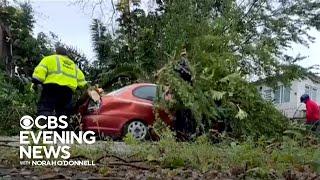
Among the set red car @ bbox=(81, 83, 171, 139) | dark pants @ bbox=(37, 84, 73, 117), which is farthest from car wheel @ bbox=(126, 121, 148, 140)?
dark pants @ bbox=(37, 84, 73, 117)

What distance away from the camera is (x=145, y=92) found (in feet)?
34.8

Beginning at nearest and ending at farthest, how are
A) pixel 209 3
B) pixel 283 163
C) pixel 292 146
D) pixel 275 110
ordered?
pixel 283 163
pixel 292 146
pixel 275 110
pixel 209 3

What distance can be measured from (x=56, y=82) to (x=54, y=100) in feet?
0.91

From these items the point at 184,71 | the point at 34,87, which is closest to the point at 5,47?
the point at 34,87

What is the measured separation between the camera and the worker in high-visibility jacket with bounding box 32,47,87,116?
29.3ft

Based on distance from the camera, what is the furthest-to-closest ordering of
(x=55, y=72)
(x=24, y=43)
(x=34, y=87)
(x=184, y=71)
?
(x=24, y=43)
(x=34, y=87)
(x=184, y=71)
(x=55, y=72)

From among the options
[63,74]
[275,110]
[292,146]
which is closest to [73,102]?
[63,74]

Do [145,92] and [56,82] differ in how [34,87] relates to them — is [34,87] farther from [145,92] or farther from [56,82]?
[56,82]

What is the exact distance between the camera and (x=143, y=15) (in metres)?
20.2

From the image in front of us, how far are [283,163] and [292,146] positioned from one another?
0.61 meters

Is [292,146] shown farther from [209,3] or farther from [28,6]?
[28,6]

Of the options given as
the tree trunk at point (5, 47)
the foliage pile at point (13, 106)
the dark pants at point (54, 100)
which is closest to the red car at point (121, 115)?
the dark pants at point (54, 100)

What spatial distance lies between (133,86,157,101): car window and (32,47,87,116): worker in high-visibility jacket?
60.9 inches

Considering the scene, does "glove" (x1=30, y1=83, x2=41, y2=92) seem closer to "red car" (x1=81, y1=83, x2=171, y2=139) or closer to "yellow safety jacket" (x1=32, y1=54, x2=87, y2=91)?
"yellow safety jacket" (x1=32, y1=54, x2=87, y2=91)
